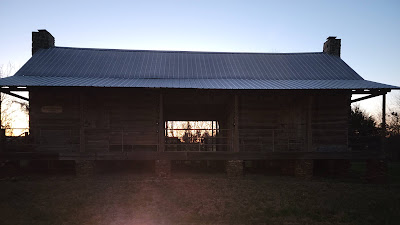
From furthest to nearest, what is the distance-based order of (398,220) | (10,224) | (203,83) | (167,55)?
(167,55) < (203,83) < (398,220) < (10,224)

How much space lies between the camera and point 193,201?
10758 mm

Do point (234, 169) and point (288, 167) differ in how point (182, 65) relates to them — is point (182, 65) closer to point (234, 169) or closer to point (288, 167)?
point (234, 169)

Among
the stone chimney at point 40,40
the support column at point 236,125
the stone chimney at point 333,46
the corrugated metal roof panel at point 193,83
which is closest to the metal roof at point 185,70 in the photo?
the corrugated metal roof panel at point 193,83

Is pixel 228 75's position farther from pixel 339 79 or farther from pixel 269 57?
pixel 339 79

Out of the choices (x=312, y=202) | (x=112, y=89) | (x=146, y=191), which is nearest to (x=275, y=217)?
(x=312, y=202)

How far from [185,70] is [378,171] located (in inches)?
438

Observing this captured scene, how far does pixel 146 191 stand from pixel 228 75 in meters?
8.41

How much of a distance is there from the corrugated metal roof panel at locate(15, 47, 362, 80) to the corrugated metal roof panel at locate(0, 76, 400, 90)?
2.99 feet

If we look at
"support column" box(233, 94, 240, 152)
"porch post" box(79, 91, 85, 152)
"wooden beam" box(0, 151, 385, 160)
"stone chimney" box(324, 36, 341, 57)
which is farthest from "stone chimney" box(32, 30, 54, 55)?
"stone chimney" box(324, 36, 341, 57)

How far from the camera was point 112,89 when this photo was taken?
46.9 feet

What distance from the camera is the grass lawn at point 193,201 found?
30.3 feet

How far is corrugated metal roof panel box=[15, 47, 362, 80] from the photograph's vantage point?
1691 centimetres

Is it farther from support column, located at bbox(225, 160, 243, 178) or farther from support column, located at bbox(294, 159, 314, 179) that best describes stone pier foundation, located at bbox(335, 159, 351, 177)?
support column, located at bbox(225, 160, 243, 178)

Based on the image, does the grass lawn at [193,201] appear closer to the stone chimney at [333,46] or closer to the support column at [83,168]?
the support column at [83,168]
